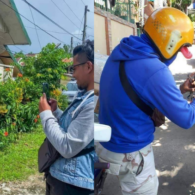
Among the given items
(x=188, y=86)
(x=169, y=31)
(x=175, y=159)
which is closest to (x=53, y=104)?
(x=169, y=31)

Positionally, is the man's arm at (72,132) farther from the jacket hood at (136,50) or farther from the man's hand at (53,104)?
the jacket hood at (136,50)

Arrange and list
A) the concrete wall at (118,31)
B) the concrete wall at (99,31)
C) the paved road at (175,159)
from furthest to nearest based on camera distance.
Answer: the paved road at (175,159) → the concrete wall at (118,31) → the concrete wall at (99,31)

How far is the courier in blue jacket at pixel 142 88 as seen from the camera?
0.87 meters

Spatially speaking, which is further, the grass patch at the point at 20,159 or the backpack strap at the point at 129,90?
the backpack strap at the point at 129,90

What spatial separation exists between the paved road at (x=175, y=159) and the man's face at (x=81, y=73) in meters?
1.32

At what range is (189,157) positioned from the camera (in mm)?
2307

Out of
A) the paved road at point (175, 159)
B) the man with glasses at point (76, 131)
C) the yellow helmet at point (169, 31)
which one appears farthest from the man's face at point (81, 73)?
the paved road at point (175, 159)

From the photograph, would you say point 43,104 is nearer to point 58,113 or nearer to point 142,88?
point 58,113

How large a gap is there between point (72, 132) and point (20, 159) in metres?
0.25

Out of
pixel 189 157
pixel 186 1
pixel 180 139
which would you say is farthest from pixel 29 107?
pixel 180 139

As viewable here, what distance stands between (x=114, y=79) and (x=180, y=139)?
1.86 meters

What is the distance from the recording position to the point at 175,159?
2242 mm

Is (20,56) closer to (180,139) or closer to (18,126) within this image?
(18,126)

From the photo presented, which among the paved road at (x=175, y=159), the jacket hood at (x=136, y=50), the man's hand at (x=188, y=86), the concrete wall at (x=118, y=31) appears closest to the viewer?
the concrete wall at (x=118, y=31)
